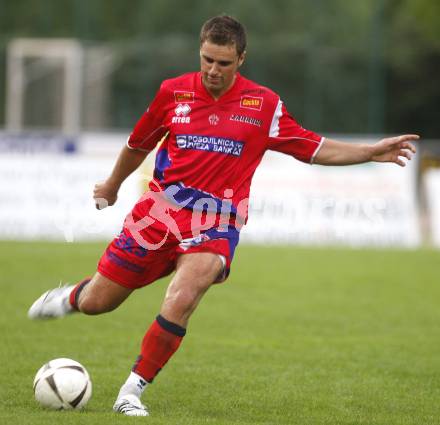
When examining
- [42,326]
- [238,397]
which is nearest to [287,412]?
[238,397]

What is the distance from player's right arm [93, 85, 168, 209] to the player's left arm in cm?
105

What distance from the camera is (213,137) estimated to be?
21.0 feet

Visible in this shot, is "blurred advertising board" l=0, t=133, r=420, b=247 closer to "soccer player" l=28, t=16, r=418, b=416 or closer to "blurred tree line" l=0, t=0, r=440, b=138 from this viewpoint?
"blurred tree line" l=0, t=0, r=440, b=138

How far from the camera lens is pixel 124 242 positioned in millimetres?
6477

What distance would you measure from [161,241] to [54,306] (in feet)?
3.37

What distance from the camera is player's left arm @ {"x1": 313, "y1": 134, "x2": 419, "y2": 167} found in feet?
21.4

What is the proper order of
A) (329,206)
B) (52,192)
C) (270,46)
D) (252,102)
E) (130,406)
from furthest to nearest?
(270,46), (329,206), (52,192), (252,102), (130,406)

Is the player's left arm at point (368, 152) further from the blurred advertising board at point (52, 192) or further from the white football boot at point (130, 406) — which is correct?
the blurred advertising board at point (52, 192)

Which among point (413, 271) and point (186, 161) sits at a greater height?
point (186, 161)

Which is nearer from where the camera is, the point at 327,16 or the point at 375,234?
the point at 375,234

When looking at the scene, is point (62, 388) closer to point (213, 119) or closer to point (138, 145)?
point (138, 145)

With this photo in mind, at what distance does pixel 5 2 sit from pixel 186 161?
1906cm

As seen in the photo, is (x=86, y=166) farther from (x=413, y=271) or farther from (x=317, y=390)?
(x=317, y=390)

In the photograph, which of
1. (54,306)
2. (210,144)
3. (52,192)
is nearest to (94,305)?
(54,306)
